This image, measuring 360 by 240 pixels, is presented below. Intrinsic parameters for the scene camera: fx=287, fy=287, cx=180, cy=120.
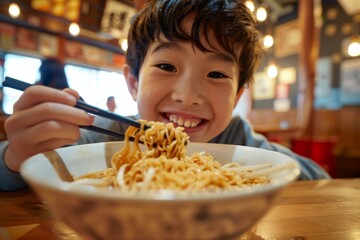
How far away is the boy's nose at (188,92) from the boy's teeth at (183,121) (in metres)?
0.10

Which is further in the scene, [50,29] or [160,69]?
[50,29]

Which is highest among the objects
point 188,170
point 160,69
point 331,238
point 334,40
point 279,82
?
point 334,40

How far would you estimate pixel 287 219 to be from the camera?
0.81m

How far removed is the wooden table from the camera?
26.8 inches

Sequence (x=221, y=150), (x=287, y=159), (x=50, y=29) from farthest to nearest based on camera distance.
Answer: (x=50, y=29) < (x=221, y=150) < (x=287, y=159)

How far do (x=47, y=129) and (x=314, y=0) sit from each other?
604 cm

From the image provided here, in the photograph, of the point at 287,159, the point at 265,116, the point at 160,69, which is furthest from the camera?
the point at 265,116

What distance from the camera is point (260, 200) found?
1.29ft

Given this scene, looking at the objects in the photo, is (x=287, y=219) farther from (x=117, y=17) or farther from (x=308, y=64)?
(x=117, y=17)

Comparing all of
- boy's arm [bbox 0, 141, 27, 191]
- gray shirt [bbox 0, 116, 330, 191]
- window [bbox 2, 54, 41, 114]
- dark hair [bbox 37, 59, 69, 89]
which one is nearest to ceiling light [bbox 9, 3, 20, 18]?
window [bbox 2, 54, 41, 114]

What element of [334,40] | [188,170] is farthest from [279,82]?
[188,170]

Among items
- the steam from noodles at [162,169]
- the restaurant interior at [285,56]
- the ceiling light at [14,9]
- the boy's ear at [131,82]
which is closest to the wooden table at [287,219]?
the steam from noodles at [162,169]

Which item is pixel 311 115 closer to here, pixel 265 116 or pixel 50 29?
pixel 265 116

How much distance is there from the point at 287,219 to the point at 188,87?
0.60 metres
